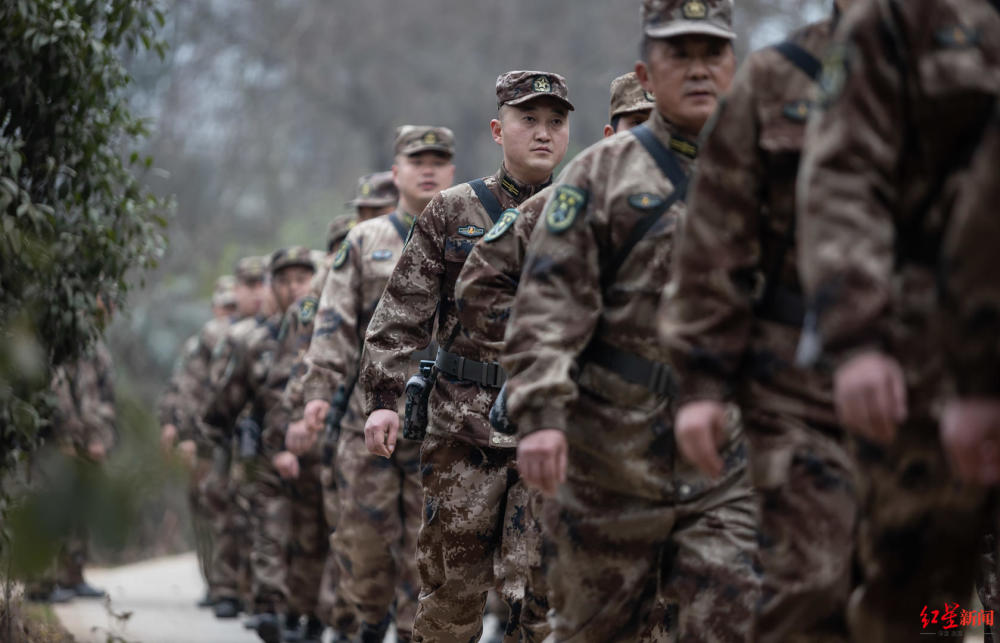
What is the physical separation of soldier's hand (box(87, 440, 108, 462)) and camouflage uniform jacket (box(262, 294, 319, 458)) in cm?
624

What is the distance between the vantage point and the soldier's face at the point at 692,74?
4.54m

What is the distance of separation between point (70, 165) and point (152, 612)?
220 inches

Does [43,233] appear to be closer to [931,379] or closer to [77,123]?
[77,123]

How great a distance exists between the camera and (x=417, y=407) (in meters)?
6.32

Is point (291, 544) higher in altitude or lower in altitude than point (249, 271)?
lower

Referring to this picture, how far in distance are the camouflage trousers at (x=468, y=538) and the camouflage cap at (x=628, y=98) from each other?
1.64 meters

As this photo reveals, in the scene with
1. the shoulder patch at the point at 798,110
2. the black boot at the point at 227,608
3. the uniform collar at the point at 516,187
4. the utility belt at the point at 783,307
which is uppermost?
the shoulder patch at the point at 798,110

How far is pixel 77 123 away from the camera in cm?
775

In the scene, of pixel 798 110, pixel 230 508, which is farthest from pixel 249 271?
pixel 798 110

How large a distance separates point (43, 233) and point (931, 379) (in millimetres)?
5001

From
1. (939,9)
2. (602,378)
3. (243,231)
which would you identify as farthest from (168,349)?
(939,9)

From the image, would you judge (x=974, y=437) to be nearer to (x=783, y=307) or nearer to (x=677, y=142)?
(x=783, y=307)

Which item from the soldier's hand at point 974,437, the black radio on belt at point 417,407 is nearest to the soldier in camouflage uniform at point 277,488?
the black radio on belt at point 417,407

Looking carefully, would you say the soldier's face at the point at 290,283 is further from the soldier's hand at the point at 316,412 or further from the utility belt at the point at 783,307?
the utility belt at the point at 783,307
